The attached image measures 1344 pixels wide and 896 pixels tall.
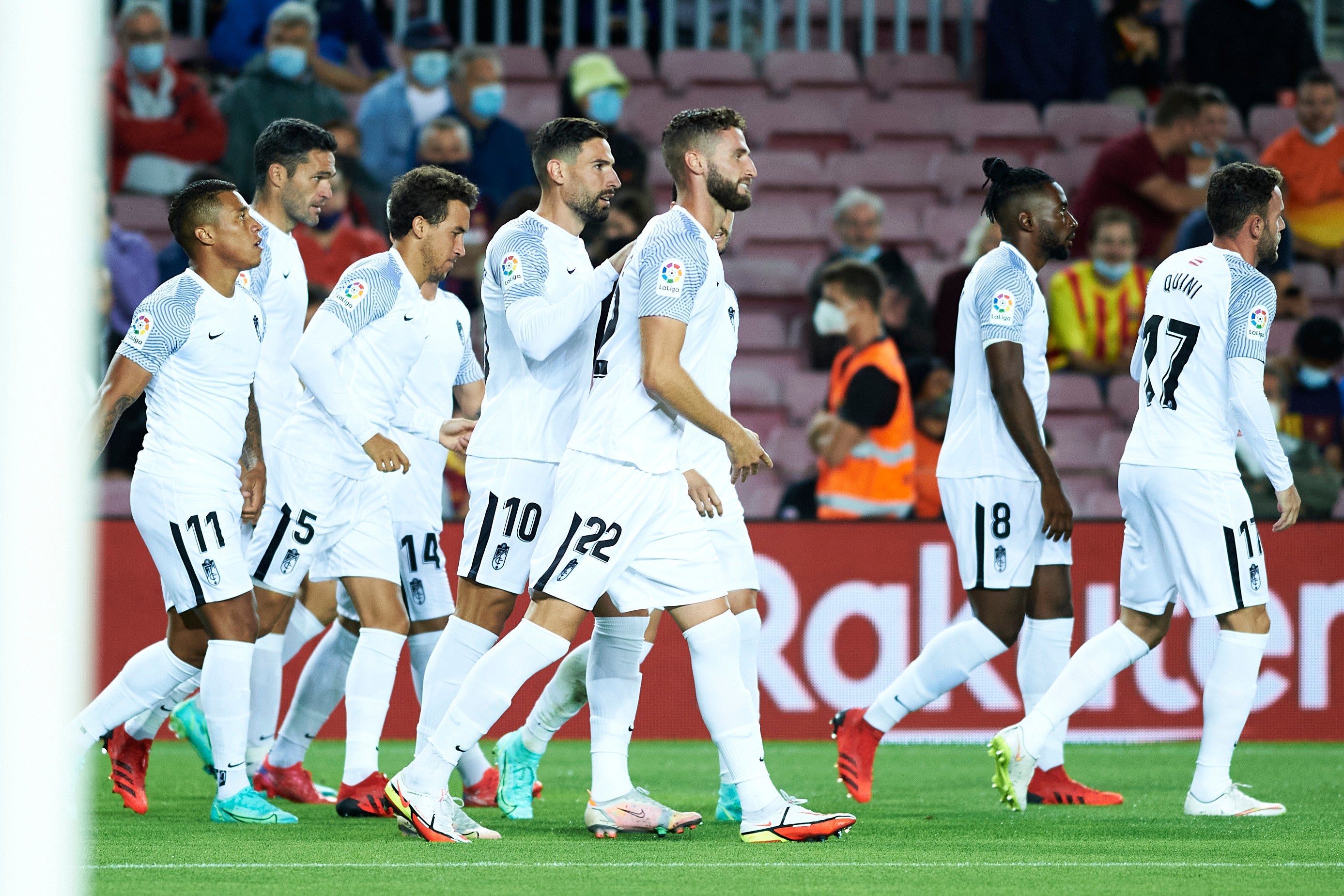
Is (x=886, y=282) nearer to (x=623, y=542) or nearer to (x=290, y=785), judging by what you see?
(x=290, y=785)

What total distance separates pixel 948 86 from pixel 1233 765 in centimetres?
783

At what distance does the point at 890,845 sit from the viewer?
5.20m

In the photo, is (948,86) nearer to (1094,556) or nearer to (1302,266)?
(1302,266)

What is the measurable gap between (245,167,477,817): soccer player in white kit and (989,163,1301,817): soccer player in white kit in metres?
2.17

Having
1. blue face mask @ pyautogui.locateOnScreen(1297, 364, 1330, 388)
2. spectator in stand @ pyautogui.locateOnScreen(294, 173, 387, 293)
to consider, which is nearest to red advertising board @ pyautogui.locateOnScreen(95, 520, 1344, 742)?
blue face mask @ pyautogui.locateOnScreen(1297, 364, 1330, 388)

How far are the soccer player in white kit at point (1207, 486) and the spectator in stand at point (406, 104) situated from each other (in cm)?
690

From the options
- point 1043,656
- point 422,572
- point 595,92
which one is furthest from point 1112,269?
point 422,572

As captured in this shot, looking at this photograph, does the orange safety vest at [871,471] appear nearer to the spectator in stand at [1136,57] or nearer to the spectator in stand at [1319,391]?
the spectator in stand at [1319,391]

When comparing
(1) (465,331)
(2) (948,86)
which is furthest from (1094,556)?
(2) (948,86)

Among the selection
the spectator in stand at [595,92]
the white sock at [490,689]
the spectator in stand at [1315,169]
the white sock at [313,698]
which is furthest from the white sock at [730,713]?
the spectator in stand at [1315,169]

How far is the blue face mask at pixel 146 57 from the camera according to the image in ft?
37.6

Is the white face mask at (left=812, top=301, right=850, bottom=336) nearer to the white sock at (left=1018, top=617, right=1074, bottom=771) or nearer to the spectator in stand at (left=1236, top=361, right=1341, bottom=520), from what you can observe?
the spectator in stand at (left=1236, top=361, right=1341, bottom=520)

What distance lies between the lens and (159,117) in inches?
464

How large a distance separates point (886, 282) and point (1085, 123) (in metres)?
3.65
